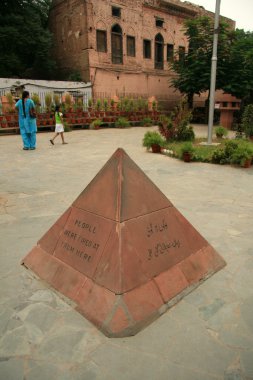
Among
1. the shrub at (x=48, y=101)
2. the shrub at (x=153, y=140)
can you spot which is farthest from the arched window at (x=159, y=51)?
the shrub at (x=153, y=140)

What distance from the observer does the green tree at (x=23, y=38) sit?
2028 centimetres

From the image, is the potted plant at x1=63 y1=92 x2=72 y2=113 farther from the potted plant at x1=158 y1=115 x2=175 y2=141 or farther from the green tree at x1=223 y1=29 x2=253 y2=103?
the green tree at x1=223 y1=29 x2=253 y2=103

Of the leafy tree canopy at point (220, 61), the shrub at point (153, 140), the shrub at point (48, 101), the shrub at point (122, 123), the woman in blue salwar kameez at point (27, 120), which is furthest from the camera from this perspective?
the leafy tree canopy at point (220, 61)

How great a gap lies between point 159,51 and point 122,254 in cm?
2547

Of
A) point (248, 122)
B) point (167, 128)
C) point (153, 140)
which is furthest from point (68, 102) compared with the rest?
point (248, 122)

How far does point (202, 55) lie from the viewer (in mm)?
18438

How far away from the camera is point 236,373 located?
69.3 inches

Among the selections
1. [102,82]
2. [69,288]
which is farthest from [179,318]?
[102,82]

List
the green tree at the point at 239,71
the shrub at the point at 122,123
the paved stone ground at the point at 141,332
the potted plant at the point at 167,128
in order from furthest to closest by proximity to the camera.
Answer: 1. the green tree at the point at 239,71
2. the shrub at the point at 122,123
3. the potted plant at the point at 167,128
4. the paved stone ground at the point at 141,332

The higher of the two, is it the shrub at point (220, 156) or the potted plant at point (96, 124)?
the potted plant at point (96, 124)

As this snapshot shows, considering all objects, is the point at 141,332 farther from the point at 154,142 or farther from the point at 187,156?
the point at 154,142

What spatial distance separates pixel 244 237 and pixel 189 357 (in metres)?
2.00

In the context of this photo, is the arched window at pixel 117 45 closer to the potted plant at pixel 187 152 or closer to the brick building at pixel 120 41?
the brick building at pixel 120 41

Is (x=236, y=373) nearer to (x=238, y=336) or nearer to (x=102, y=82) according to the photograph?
(x=238, y=336)
